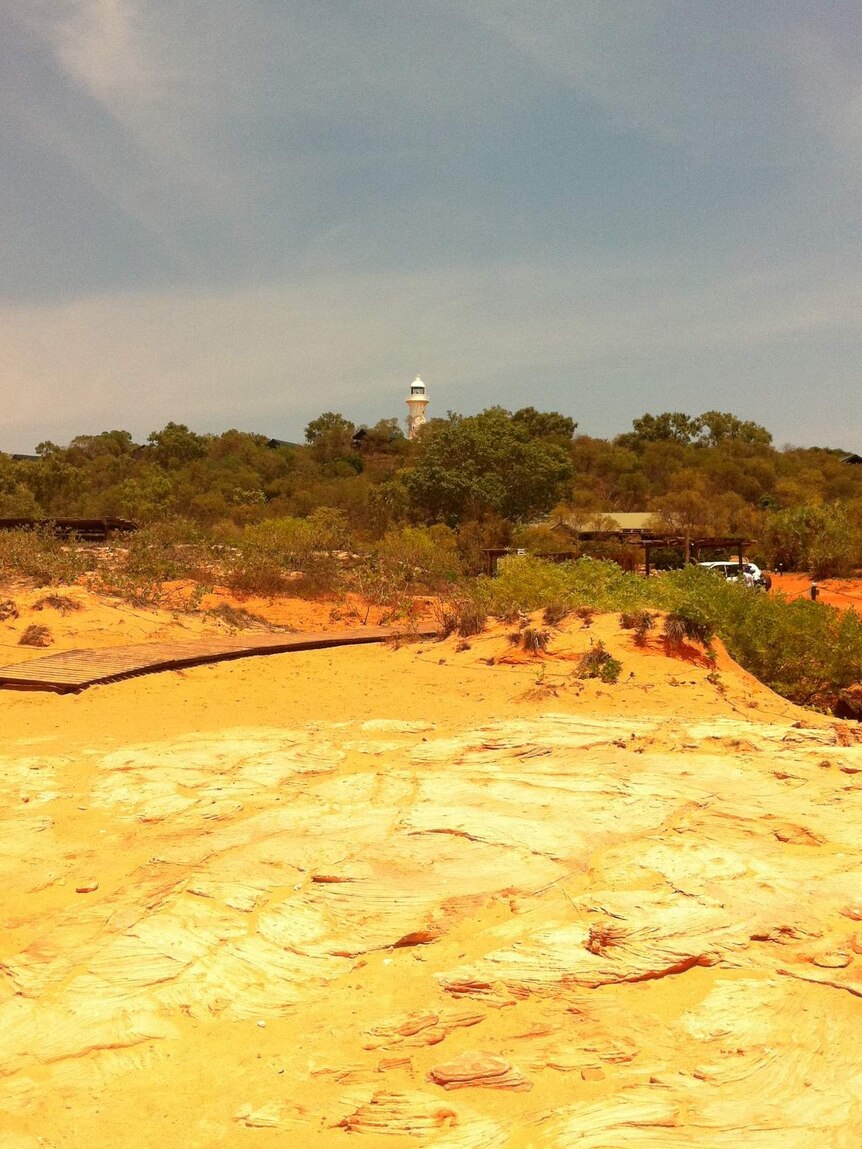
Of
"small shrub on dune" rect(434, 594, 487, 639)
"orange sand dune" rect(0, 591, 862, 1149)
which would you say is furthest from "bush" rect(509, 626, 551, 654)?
"orange sand dune" rect(0, 591, 862, 1149)

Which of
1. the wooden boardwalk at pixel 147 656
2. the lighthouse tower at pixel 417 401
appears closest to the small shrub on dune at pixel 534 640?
the wooden boardwalk at pixel 147 656

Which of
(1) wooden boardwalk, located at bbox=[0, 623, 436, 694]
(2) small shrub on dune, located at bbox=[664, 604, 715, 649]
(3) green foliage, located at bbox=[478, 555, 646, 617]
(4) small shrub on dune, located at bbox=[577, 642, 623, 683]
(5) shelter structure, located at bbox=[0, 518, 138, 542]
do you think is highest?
(5) shelter structure, located at bbox=[0, 518, 138, 542]

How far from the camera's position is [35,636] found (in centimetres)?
1105

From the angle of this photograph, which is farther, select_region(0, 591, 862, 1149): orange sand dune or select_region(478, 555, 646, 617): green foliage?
select_region(478, 555, 646, 617): green foliage

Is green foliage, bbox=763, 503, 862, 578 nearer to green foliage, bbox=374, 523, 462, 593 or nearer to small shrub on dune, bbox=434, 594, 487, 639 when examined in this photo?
green foliage, bbox=374, 523, 462, 593

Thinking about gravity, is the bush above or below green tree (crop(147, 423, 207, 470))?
below

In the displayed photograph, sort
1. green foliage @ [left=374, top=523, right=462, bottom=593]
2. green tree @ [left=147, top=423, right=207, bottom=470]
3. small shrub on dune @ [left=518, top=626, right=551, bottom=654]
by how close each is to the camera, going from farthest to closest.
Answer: green tree @ [left=147, top=423, right=207, bottom=470] < green foliage @ [left=374, top=523, right=462, bottom=593] < small shrub on dune @ [left=518, top=626, right=551, bottom=654]

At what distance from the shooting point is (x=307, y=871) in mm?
3945

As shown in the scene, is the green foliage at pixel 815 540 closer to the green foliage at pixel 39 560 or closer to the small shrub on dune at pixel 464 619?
the small shrub on dune at pixel 464 619

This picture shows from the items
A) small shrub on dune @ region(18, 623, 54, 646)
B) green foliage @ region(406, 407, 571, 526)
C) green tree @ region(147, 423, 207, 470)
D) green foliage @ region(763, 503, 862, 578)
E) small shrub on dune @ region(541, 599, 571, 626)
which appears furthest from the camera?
green tree @ region(147, 423, 207, 470)

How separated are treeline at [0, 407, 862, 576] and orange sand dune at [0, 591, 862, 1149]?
17.5m

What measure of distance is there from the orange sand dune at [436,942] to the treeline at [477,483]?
57.6 ft

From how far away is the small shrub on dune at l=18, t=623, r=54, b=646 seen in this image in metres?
11.0

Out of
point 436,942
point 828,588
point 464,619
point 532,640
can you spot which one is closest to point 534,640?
point 532,640
